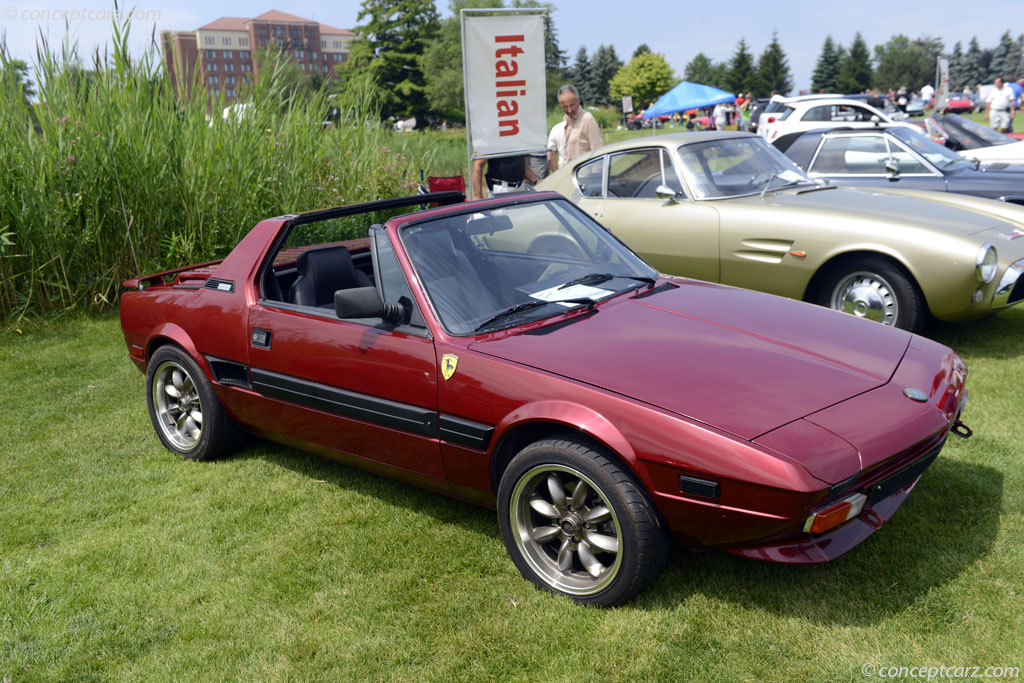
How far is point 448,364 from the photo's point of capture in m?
3.36

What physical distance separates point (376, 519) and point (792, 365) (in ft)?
6.60

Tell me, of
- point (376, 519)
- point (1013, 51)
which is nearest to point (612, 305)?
point (376, 519)

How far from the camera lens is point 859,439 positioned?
273 centimetres

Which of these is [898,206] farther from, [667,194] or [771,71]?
[771,71]

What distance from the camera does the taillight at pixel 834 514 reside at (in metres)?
2.62

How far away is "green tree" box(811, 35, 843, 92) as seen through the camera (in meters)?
87.2

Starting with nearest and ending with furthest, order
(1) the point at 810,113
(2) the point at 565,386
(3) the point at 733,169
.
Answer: (2) the point at 565,386 < (3) the point at 733,169 < (1) the point at 810,113

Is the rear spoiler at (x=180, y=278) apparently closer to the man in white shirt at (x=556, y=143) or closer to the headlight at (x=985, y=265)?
the headlight at (x=985, y=265)

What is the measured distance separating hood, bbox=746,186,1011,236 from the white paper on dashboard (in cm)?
306

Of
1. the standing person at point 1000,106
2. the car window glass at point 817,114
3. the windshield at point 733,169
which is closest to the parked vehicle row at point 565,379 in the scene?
the windshield at point 733,169

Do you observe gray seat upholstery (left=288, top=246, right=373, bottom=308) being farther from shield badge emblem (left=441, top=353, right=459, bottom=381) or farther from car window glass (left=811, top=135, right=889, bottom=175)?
car window glass (left=811, top=135, right=889, bottom=175)

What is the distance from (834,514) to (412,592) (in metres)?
1.61

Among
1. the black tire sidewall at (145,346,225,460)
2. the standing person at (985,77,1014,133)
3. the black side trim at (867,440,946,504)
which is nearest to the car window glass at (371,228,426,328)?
the black tire sidewall at (145,346,225,460)

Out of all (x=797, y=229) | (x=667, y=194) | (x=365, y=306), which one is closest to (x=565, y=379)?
(x=365, y=306)
